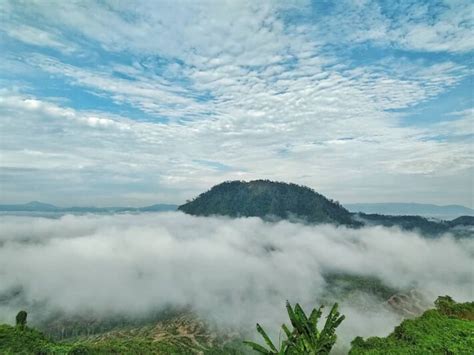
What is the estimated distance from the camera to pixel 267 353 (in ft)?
125

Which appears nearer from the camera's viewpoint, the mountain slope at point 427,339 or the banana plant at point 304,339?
the banana plant at point 304,339

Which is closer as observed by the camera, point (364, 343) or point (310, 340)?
point (310, 340)

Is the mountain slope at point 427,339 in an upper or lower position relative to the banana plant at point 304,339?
lower

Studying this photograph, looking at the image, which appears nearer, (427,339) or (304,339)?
(304,339)

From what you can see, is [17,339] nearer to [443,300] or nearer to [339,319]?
[339,319]

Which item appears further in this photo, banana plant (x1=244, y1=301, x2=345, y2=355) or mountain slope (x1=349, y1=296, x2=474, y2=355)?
mountain slope (x1=349, y1=296, x2=474, y2=355)

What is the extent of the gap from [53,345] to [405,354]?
5167 inches

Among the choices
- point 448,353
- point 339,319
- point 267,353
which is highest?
point 339,319

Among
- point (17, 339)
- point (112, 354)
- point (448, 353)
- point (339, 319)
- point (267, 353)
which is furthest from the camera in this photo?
point (112, 354)

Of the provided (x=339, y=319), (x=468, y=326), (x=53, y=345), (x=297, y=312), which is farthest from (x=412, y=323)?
(x=53, y=345)

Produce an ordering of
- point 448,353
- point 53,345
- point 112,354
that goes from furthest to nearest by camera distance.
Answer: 1. point 112,354
2. point 53,345
3. point 448,353

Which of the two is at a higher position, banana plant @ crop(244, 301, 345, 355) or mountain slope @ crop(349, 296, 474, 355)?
banana plant @ crop(244, 301, 345, 355)

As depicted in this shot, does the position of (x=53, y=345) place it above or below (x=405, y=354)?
below

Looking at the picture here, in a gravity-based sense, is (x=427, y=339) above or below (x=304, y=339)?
below
